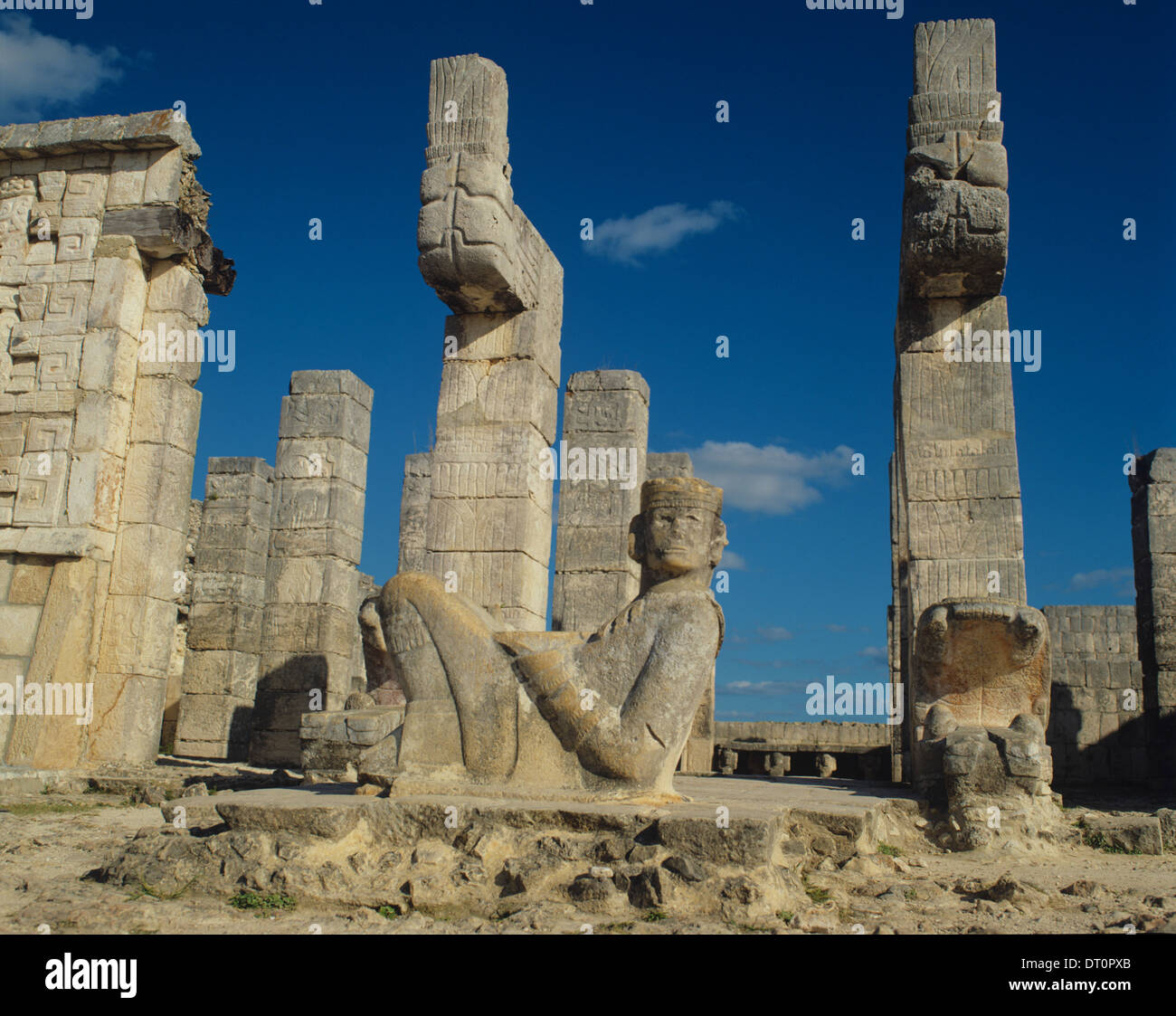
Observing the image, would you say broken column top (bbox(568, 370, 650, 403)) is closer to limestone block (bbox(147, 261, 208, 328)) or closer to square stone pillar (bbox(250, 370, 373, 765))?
square stone pillar (bbox(250, 370, 373, 765))

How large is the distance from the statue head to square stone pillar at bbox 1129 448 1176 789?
24.6 ft

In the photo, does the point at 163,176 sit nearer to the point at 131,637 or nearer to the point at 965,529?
the point at 131,637

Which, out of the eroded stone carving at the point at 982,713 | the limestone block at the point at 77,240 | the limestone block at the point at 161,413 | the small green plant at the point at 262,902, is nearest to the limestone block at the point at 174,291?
the limestone block at the point at 77,240

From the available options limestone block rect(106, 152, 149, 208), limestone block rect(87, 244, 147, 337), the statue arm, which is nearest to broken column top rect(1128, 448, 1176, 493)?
the statue arm

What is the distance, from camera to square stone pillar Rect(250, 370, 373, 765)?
479 inches

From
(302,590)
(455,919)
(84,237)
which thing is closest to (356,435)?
(302,590)

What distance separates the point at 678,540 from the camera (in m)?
5.51

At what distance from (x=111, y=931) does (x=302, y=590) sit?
29.6 feet

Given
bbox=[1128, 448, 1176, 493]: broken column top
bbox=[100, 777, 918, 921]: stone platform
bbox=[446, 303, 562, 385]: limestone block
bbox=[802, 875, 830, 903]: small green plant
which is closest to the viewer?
bbox=[100, 777, 918, 921]: stone platform

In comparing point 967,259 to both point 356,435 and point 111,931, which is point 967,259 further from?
point 356,435

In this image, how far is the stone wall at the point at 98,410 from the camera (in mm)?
8625

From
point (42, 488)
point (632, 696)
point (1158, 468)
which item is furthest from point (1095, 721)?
point (42, 488)

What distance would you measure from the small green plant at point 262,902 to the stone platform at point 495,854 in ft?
0.17
